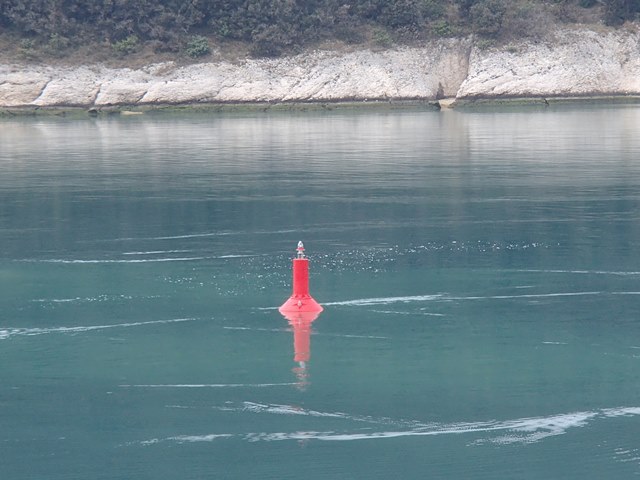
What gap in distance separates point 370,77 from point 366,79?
0.82ft

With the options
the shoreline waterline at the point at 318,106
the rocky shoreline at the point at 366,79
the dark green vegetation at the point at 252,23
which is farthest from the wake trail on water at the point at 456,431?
the dark green vegetation at the point at 252,23

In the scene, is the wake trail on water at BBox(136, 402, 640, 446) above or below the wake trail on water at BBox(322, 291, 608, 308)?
below

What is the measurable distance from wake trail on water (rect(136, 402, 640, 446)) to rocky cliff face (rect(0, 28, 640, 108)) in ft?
184

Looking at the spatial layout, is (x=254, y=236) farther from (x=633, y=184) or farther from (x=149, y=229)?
(x=633, y=184)

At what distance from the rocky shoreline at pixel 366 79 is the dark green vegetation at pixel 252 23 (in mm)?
Answer: 1113

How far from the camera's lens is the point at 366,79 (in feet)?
219

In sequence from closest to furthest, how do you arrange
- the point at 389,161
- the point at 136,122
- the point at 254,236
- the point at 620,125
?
the point at 254,236, the point at 389,161, the point at 620,125, the point at 136,122

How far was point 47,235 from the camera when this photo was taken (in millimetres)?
18391

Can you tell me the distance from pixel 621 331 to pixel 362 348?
2.47m

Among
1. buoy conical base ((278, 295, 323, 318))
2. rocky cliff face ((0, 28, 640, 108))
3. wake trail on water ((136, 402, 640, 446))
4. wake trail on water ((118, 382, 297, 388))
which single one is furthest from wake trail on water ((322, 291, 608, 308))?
rocky cliff face ((0, 28, 640, 108))

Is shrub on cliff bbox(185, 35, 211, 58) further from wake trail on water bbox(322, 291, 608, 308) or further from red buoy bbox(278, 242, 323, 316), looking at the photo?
red buoy bbox(278, 242, 323, 316)

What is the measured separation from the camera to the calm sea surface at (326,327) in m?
8.59

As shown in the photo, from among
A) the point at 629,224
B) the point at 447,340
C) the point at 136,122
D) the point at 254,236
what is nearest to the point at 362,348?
the point at 447,340

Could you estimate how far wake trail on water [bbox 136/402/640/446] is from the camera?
8742 mm
